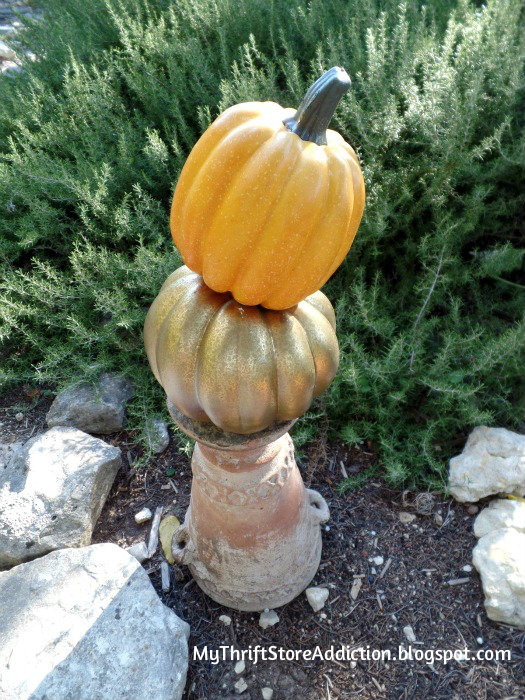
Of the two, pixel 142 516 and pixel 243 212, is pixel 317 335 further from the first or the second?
pixel 142 516

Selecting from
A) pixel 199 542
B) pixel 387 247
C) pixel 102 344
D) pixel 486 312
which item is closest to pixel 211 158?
pixel 199 542

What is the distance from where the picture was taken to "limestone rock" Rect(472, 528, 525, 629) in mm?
1799

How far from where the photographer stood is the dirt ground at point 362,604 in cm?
172

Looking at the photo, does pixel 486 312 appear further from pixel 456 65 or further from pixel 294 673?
pixel 294 673

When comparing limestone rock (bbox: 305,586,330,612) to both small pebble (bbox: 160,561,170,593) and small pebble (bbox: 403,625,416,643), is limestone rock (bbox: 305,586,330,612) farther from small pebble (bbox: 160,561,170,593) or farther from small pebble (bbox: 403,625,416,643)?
small pebble (bbox: 160,561,170,593)

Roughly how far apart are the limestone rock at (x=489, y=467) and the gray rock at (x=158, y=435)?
1.14m

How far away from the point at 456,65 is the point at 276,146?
2.15 meters

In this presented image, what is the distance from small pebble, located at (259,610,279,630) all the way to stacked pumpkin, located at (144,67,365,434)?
87 centimetres

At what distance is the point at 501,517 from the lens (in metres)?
2.00

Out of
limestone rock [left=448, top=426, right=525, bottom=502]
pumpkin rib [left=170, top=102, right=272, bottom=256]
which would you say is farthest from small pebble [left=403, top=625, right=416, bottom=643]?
pumpkin rib [left=170, top=102, right=272, bottom=256]

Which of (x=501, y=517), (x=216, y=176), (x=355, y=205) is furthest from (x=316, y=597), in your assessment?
(x=216, y=176)

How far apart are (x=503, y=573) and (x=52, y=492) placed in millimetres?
1589

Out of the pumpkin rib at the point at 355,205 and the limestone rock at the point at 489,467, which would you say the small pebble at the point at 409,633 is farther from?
the pumpkin rib at the point at 355,205

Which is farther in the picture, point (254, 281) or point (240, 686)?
point (240, 686)
